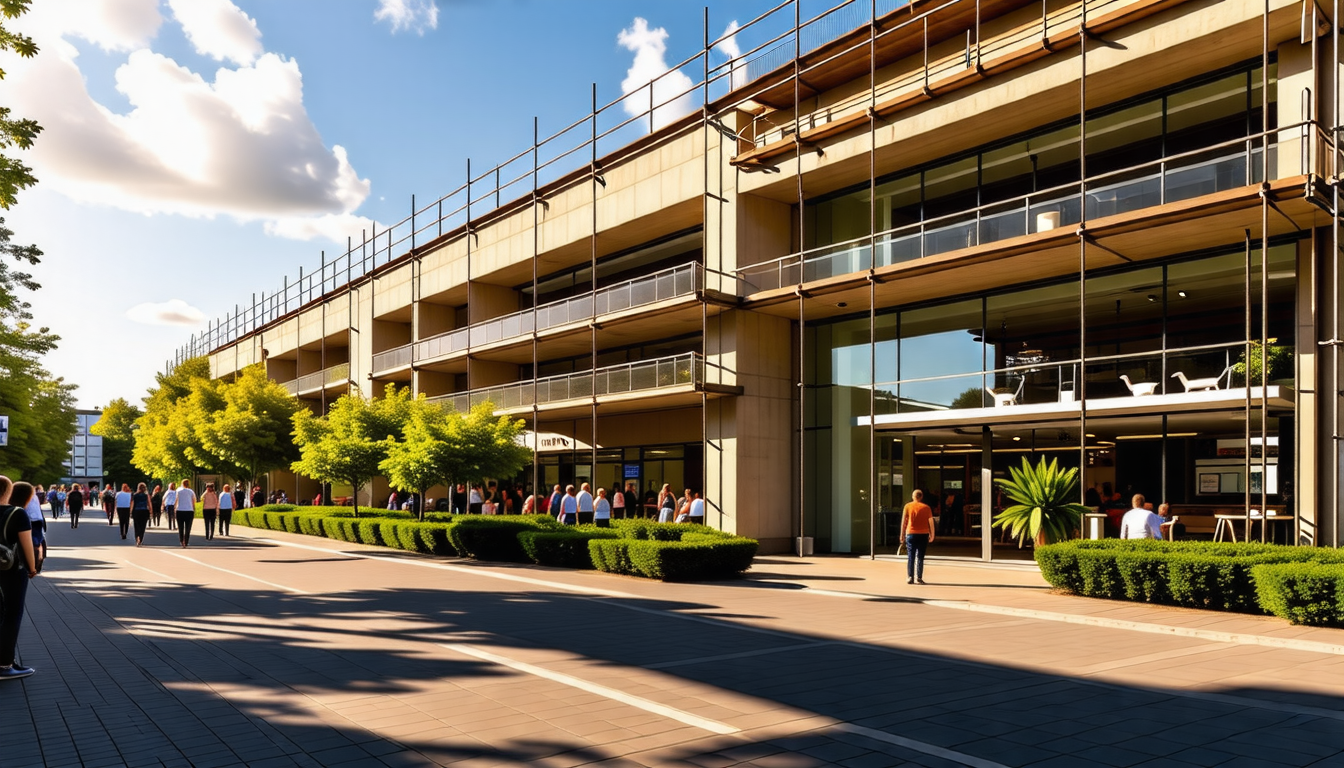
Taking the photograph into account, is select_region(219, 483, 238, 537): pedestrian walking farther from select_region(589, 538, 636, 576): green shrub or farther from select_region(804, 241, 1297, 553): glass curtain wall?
select_region(804, 241, 1297, 553): glass curtain wall

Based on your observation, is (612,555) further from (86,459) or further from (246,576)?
(86,459)

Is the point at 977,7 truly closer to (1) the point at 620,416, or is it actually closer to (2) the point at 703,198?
(2) the point at 703,198

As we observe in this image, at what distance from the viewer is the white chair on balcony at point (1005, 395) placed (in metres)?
20.3

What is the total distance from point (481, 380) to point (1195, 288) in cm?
2575

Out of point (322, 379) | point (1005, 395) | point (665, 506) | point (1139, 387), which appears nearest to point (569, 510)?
point (665, 506)

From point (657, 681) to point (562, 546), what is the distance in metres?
11.4

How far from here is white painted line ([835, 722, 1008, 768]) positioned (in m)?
5.71

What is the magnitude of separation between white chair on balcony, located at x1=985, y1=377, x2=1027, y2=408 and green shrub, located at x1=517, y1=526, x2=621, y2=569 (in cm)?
863

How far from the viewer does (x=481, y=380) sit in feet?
122

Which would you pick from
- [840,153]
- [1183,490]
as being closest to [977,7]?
[840,153]

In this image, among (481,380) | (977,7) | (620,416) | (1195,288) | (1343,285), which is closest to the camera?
(1343,285)

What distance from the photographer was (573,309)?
30.0m

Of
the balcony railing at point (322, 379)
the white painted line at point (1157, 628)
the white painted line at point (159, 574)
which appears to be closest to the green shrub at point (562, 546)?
the white painted line at point (159, 574)

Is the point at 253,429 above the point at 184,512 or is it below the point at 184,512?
above
